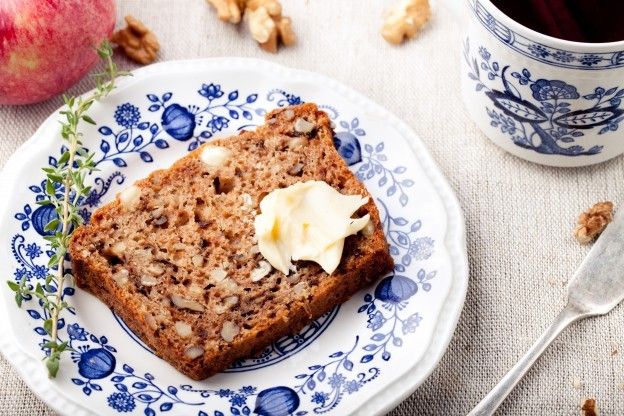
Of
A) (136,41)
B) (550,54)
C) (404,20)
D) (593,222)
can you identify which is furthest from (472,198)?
(136,41)

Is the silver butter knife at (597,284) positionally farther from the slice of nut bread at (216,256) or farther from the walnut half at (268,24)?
the walnut half at (268,24)

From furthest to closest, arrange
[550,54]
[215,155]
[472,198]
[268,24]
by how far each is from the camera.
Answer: [268,24], [472,198], [215,155], [550,54]

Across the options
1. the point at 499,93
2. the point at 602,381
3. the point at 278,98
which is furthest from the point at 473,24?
the point at 602,381

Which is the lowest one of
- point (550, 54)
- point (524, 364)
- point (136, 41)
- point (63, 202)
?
point (524, 364)

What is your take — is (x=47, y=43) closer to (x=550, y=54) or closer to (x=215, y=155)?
(x=215, y=155)

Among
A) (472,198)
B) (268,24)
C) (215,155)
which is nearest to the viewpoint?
(215,155)

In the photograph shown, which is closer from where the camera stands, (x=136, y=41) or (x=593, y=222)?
(x=593, y=222)

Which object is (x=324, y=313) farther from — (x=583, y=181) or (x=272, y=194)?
(x=583, y=181)

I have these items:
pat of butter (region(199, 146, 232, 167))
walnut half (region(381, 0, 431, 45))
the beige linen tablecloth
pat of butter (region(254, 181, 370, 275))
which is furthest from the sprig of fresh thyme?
walnut half (region(381, 0, 431, 45))
